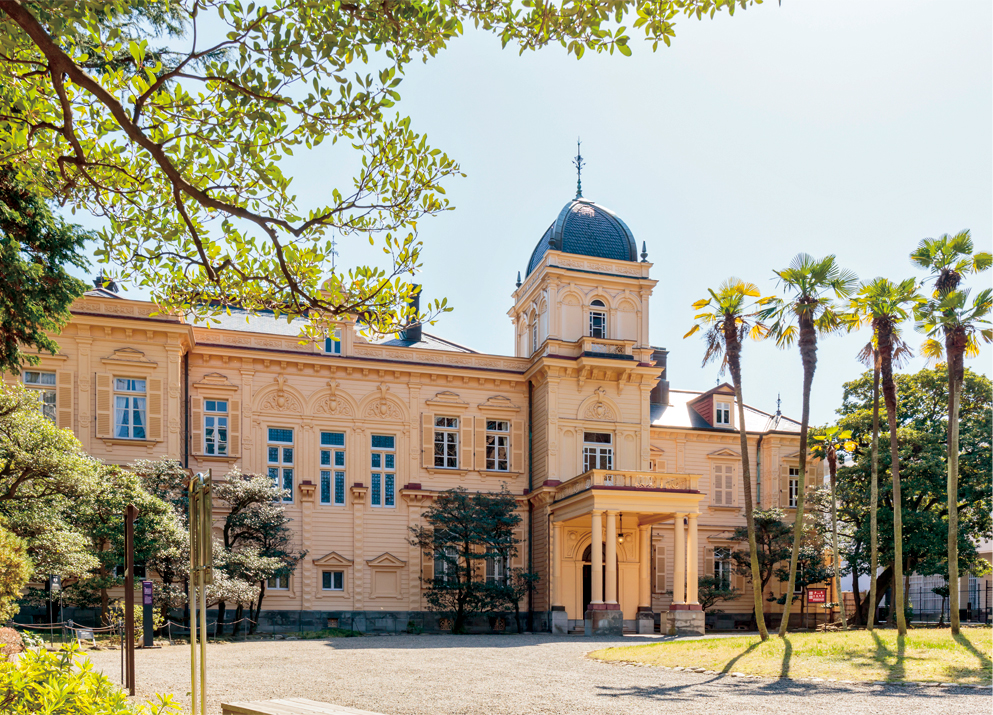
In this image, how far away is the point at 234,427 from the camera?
30.2 m

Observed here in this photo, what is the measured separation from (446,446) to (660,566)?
10039 millimetres

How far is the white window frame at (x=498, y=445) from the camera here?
33250 mm

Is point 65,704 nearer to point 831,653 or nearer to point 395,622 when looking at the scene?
point 831,653

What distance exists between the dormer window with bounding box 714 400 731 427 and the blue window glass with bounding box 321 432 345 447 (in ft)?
53.9

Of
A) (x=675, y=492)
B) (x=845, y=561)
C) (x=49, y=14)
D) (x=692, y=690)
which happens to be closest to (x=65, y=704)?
(x=49, y=14)

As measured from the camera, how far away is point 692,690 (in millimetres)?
12422

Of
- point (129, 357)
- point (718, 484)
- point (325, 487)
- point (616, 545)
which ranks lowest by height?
point (616, 545)

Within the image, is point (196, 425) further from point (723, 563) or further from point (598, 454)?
point (723, 563)

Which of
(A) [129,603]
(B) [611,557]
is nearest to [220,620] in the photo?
(B) [611,557]

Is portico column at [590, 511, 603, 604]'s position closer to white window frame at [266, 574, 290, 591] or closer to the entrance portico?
the entrance portico

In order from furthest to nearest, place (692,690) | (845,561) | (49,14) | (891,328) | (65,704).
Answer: (845,561) → (891,328) → (692,690) → (49,14) → (65,704)

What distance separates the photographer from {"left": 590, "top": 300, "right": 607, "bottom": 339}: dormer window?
33781 millimetres

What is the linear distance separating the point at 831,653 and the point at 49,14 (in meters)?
15.3

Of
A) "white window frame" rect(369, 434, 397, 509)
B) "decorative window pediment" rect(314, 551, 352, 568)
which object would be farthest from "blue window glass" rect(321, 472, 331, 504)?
"decorative window pediment" rect(314, 551, 352, 568)
